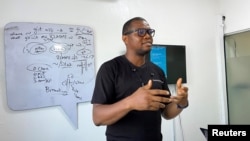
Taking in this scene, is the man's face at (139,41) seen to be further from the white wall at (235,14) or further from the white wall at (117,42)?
the white wall at (235,14)

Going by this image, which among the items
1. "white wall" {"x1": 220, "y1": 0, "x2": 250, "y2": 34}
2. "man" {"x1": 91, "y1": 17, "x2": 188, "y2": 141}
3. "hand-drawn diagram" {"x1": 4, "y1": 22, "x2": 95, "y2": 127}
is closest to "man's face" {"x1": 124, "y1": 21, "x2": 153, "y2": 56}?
"man" {"x1": 91, "y1": 17, "x2": 188, "y2": 141}

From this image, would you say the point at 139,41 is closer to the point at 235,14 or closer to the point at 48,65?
the point at 48,65

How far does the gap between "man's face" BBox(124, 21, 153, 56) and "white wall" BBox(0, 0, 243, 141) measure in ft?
3.50

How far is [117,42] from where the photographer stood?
2686 millimetres

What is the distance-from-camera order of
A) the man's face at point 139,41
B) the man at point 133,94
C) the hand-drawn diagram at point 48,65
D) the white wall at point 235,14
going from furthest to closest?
the white wall at point 235,14
the hand-drawn diagram at point 48,65
the man's face at point 139,41
the man at point 133,94

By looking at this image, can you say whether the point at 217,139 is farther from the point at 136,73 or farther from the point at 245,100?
the point at 245,100

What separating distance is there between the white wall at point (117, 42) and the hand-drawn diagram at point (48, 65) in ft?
0.21

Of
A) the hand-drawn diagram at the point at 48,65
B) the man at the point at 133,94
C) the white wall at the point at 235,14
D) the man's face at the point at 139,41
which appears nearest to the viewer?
the man at the point at 133,94

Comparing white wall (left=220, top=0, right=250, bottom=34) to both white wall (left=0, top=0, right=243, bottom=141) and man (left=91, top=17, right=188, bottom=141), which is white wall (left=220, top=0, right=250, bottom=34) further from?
man (left=91, top=17, right=188, bottom=141)

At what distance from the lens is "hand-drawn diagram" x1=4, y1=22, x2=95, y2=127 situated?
2.13 meters

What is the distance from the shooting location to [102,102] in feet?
4.30

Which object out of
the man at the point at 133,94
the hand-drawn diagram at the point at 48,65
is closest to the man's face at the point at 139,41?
the man at the point at 133,94

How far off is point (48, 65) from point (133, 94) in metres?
1.35

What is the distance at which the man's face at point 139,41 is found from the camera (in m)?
1.52
